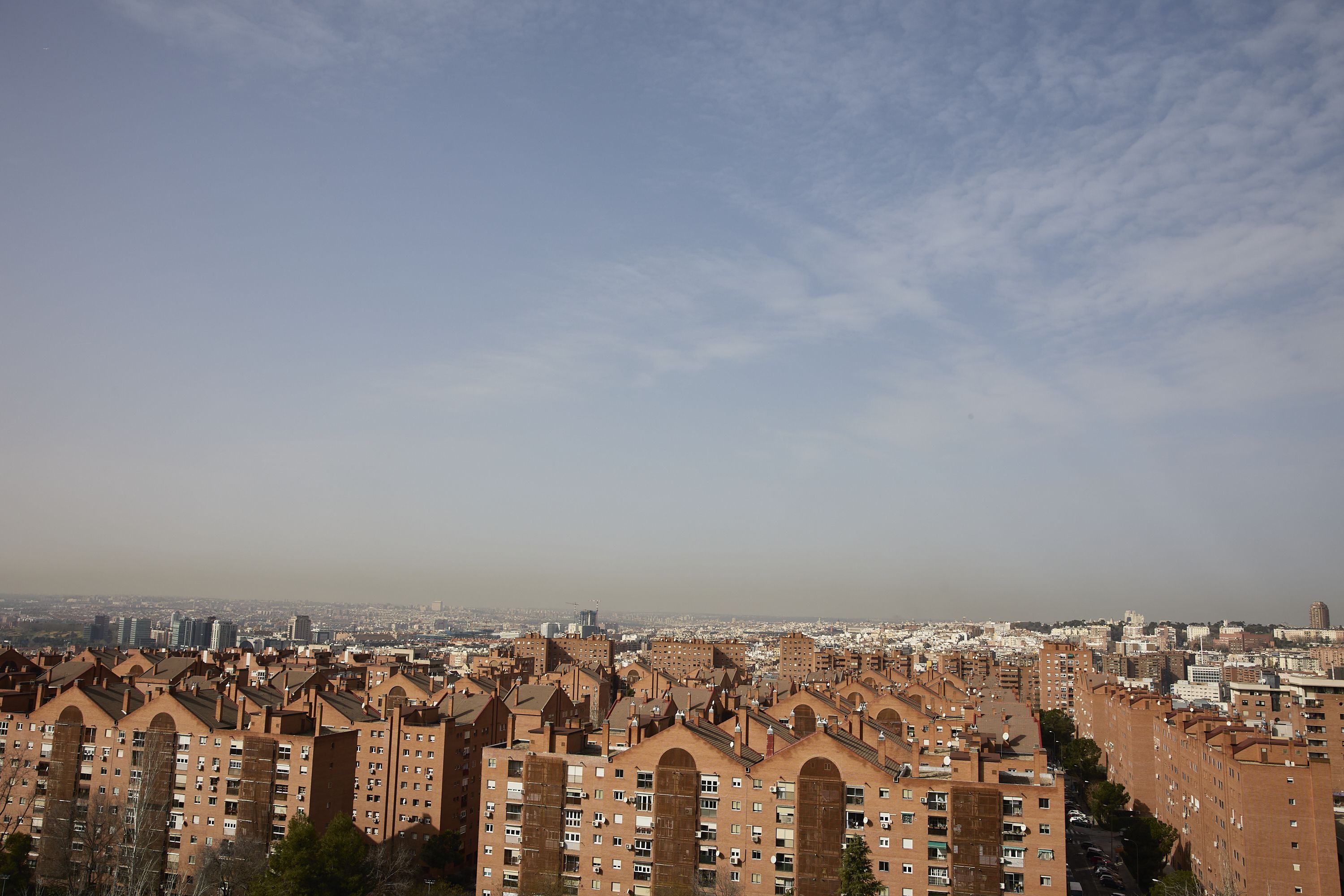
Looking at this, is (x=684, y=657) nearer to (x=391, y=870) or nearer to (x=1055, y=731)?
(x=1055, y=731)

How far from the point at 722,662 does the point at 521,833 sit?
372 ft

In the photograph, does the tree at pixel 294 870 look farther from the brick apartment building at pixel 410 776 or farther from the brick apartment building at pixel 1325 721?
the brick apartment building at pixel 1325 721

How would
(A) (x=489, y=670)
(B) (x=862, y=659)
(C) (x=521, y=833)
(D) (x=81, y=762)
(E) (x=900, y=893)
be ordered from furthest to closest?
(B) (x=862, y=659) → (A) (x=489, y=670) → (D) (x=81, y=762) → (C) (x=521, y=833) → (E) (x=900, y=893)

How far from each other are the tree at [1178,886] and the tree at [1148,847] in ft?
19.6

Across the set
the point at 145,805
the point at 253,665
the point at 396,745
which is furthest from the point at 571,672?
the point at 145,805

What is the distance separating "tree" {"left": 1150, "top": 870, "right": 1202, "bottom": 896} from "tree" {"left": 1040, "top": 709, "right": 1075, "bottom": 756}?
52.9 meters

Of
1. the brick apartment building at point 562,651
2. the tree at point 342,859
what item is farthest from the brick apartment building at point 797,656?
the tree at point 342,859

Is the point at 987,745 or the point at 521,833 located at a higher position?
the point at 987,745

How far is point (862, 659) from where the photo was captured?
483 feet

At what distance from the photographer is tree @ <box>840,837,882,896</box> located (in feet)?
116

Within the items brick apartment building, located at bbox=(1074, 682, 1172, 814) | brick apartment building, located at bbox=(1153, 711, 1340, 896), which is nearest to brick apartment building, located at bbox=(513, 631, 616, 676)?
brick apartment building, located at bbox=(1074, 682, 1172, 814)

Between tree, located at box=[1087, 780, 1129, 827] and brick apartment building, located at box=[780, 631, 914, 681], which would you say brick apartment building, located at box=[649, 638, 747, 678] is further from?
tree, located at box=[1087, 780, 1129, 827]

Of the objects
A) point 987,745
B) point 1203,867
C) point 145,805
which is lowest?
point 1203,867

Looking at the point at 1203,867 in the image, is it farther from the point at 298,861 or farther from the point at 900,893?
the point at 298,861
